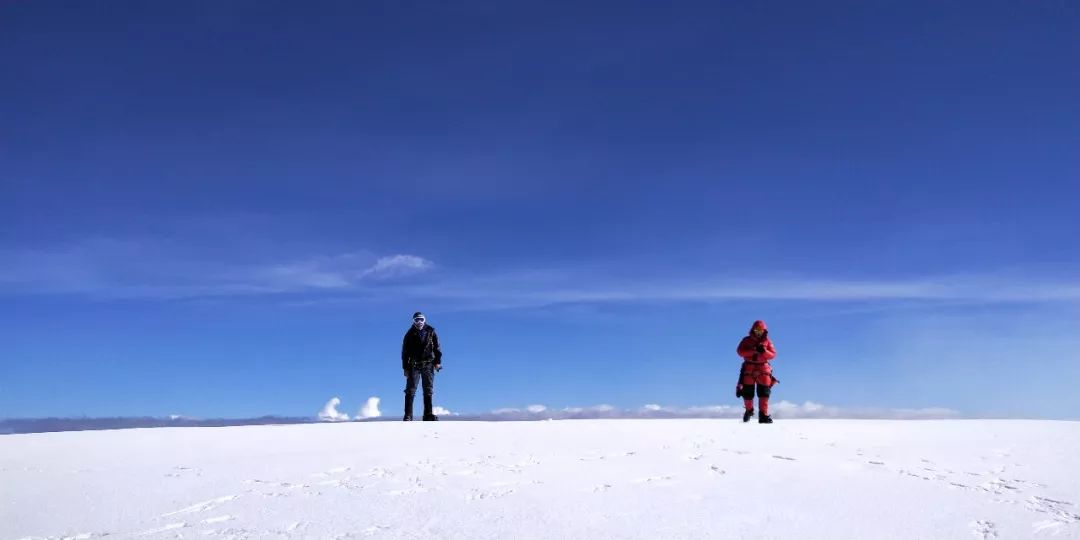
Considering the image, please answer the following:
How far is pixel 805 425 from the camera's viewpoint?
13016mm

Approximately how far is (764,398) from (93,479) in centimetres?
1135

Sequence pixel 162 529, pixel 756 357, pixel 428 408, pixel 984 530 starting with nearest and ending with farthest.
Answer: pixel 162 529 → pixel 984 530 → pixel 756 357 → pixel 428 408

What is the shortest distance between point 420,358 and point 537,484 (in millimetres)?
9007

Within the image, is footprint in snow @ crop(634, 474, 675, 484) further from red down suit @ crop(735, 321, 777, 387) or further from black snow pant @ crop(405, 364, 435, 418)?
black snow pant @ crop(405, 364, 435, 418)

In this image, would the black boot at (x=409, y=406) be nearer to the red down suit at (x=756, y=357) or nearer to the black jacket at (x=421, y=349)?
the black jacket at (x=421, y=349)

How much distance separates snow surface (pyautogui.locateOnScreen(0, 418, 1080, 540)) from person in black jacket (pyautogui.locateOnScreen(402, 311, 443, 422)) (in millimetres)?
4345

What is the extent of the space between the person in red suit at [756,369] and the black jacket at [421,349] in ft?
21.5

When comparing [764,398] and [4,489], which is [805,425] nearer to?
[764,398]

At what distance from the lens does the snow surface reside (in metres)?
6.16

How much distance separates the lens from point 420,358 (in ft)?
52.7

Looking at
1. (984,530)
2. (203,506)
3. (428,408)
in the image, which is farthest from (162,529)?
(428,408)

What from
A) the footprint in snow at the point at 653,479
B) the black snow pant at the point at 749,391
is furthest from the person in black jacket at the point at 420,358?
the footprint in snow at the point at 653,479

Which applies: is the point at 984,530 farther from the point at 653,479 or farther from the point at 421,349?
the point at 421,349

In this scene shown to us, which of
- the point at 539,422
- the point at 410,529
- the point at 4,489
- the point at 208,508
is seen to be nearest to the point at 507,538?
the point at 410,529
